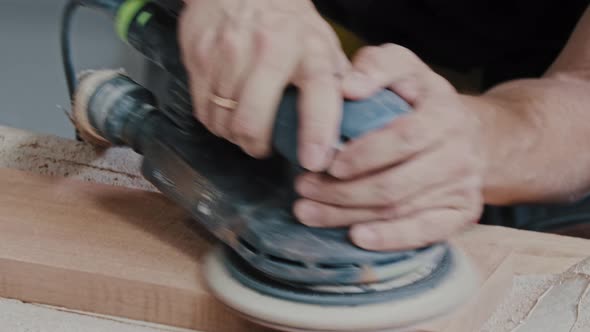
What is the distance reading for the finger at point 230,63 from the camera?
654 mm

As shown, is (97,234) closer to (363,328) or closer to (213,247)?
(213,247)

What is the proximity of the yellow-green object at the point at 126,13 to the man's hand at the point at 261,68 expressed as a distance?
76 mm

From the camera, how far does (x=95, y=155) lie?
1.06 meters

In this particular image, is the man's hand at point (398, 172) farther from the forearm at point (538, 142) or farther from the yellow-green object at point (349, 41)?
the yellow-green object at point (349, 41)

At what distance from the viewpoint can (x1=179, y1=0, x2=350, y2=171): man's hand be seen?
61cm

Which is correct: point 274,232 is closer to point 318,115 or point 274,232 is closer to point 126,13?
point 318,115

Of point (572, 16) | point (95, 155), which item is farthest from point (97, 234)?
point (572, 16)

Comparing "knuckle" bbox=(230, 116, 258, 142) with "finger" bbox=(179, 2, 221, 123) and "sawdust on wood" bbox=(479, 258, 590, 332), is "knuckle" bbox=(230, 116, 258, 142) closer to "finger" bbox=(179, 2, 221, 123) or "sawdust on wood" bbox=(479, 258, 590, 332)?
"finger" bbox=(179, 2, 221, 123)

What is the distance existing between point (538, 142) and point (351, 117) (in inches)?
18.4

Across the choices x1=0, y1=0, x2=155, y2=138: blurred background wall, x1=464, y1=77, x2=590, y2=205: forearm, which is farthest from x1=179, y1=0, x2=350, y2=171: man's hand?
x1=0, y1=0, x2=155, y2=138: blurred background wall

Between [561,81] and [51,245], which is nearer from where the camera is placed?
[51,245]

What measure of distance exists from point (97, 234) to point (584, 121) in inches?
24.6

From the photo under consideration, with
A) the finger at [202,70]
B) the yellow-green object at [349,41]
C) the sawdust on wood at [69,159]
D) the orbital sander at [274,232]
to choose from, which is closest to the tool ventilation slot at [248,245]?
the orbital sander at [274,232]

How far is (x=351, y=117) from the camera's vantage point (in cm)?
61
